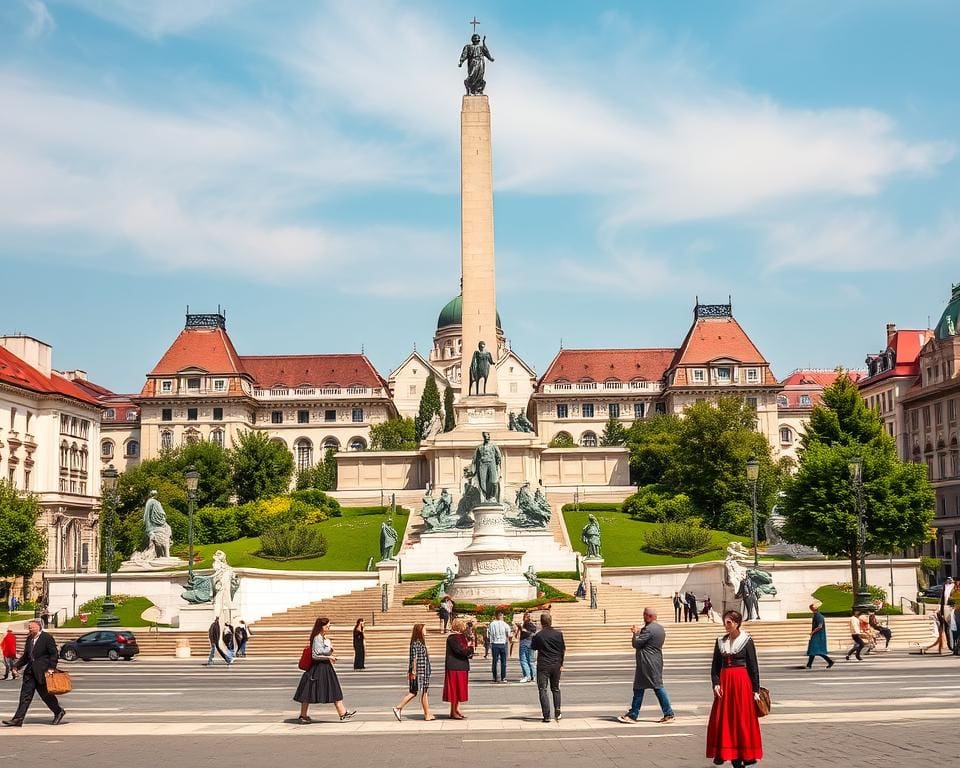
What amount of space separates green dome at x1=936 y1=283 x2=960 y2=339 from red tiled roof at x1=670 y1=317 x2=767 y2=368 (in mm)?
34896

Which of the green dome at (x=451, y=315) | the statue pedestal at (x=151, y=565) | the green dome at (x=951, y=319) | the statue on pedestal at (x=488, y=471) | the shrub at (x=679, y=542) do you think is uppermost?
the green dome at (x=451, y=315)

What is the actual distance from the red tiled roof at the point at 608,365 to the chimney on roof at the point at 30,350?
56756 mm

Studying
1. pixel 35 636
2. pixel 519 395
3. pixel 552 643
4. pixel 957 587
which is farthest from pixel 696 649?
pixel 519 395

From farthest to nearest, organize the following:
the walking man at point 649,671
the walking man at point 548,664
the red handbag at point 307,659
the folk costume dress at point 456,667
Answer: the folk costume dress at point 456,667, the red handbag at point 307,659, the walking man at point 548,664, the walking man at point 649,671

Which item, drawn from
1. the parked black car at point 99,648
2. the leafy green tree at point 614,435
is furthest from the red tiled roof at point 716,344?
the parked black car at point 99,648

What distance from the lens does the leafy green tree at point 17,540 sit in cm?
5959

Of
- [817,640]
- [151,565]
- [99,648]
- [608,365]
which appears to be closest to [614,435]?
[608,365]

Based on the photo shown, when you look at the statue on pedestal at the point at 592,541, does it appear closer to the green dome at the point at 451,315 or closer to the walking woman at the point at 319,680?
the walking woman at the point at 319,680

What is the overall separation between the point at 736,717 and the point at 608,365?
125 metres

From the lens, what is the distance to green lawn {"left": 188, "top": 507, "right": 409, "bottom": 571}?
59562mm

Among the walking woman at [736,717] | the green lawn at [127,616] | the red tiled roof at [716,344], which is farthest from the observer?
the red tiled roof at [716,344]

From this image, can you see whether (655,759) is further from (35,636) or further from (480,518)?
(480,518)

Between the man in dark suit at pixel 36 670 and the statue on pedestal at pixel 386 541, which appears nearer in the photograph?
the man in dark suit at pixel 36 670

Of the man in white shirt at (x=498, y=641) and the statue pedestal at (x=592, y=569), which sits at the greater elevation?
the statue pedestal at (x=592, y=569)
